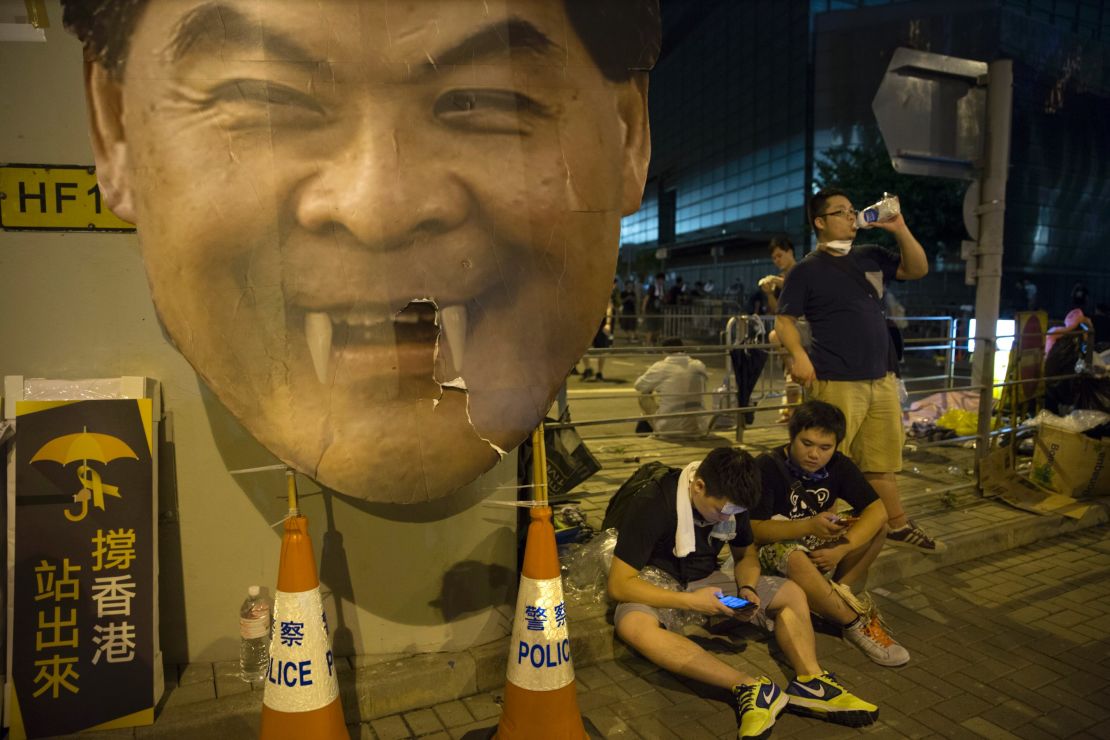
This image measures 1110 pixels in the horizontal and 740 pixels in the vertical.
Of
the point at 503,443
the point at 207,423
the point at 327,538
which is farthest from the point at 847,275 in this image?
the point at 207,423

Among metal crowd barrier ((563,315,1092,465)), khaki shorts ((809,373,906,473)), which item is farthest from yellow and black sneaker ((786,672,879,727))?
metal crowd barrier ((563,315,1092,465))

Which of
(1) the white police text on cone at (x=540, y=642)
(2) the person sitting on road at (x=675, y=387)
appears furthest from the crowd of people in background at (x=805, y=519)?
(2) the person sitting on road at (x=675, y=387)

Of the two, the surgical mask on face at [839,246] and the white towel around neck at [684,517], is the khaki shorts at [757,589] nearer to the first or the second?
the white towel around neck at [684,517]

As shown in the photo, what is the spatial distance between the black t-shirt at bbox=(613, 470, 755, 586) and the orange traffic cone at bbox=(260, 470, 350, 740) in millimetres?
1232

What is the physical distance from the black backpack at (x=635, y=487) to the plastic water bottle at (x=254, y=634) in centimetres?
147

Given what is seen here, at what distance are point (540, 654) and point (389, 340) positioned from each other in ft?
→ 4.30

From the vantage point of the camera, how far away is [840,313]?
3.79 meters

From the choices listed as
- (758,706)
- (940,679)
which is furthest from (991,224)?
(758,706)

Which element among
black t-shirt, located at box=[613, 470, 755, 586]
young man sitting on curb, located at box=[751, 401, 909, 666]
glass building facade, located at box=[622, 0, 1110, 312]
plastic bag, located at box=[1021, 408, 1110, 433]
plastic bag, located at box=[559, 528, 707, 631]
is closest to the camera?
black t-shirt, located at box=[613, 470, 755, 586]

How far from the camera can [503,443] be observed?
1951 millimetres

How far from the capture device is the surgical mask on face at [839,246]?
378cm

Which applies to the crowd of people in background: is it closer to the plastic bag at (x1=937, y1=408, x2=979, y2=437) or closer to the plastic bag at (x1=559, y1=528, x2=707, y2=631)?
the plastic bag at (x1=559, y1=528, x2=707, y2=631)

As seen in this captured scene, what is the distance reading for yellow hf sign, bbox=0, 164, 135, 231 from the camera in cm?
245

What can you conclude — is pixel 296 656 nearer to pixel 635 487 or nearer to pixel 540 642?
pixel 540 642
